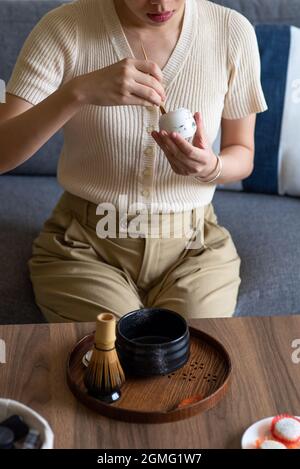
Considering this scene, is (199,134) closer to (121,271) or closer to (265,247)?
(121,271)

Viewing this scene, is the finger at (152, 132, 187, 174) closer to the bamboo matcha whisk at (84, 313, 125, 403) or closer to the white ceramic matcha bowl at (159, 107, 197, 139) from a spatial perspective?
the white ceramic matcha bowl at (159, 107, 197, 139)

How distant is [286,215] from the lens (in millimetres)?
1862

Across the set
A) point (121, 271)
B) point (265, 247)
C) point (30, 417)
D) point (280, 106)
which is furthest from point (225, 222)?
point (30, 417)

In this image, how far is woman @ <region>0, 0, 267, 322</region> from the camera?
55.1 inches

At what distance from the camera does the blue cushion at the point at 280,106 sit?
74.7 inches

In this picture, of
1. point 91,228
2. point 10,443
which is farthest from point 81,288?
point 10,443

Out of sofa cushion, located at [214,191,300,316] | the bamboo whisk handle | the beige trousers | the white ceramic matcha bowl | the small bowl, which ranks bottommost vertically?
sofa cushion, located at [214,191,300,316]

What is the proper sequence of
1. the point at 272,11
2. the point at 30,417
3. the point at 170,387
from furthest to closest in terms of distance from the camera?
the point at 272,11
the point at 170,387
the point at 30,417

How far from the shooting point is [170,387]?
1055 mm

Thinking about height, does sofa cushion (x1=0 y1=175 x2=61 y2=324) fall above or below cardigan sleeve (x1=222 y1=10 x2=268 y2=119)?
below

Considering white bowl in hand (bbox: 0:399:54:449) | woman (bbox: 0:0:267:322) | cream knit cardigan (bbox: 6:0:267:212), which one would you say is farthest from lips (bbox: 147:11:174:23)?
white bowl in hand (bbox: 0:399:54:449)

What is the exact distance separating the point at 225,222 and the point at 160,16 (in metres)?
0.66

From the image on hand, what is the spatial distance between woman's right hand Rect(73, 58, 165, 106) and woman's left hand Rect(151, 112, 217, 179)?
70mm

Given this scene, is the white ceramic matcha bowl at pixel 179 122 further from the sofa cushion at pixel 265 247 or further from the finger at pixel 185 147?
the sofa cushion at pixel 265 247
